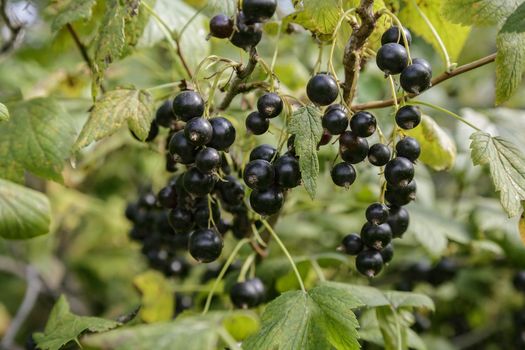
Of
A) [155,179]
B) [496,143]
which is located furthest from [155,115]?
[496,143]

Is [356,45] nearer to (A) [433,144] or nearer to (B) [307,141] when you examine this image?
(B) [307,141]

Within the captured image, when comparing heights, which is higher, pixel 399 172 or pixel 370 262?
pixel 399 172

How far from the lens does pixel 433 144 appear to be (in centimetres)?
209

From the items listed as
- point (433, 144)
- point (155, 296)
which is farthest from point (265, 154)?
point (155, 296)

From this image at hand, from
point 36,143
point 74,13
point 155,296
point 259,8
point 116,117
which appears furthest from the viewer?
point 155,296

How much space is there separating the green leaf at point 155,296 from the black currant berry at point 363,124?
55.1 inches

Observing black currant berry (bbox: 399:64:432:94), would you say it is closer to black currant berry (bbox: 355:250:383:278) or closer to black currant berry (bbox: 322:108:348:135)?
black currant berry (bbox: 322:108:348:135)

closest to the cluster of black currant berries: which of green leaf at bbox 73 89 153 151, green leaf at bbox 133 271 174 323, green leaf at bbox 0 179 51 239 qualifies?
green leaf at bbox 73 89 153 151

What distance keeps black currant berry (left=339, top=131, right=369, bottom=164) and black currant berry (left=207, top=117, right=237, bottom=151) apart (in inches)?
12.2

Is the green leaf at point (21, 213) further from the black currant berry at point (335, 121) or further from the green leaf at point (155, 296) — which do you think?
the black currant berry at point (335, 121)

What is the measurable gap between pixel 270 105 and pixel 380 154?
0.34m

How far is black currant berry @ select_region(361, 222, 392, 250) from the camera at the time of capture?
5.64 feet

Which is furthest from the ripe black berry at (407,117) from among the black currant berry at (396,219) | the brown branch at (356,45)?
the black currant berry at (396,219)

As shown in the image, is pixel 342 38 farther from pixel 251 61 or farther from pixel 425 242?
pixel 425 242
